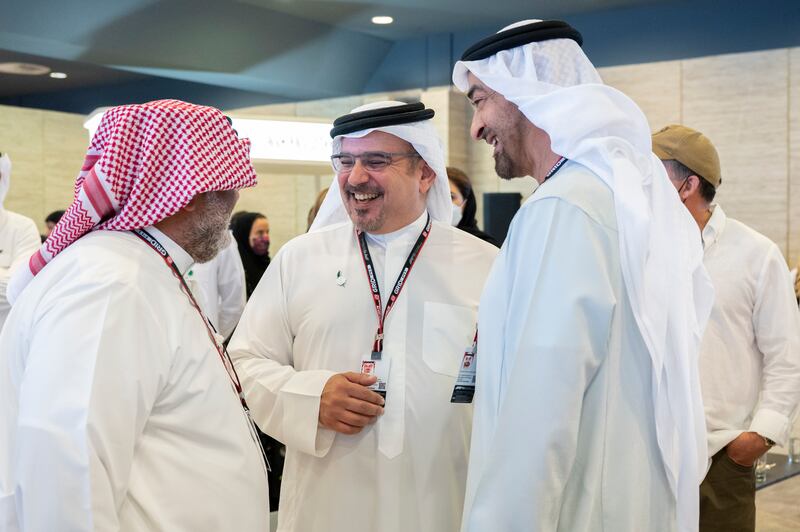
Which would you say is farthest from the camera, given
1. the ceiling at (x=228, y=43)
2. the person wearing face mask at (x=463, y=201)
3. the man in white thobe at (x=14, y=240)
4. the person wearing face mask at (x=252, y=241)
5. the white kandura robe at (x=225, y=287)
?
the ceiling at (x=228, y=43)

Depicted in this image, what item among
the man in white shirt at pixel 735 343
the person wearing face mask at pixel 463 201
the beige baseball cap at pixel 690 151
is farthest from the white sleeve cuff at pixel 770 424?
the person wearing face mask at pixel 463 201

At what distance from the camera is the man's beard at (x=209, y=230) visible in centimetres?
185

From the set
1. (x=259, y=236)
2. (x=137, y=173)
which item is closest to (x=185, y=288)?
(x=137, y=173)

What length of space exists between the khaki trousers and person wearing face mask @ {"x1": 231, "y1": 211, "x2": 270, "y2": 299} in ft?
13.8

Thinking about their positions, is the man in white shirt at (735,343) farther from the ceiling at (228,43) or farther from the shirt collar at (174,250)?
the ceiling at (228,43)

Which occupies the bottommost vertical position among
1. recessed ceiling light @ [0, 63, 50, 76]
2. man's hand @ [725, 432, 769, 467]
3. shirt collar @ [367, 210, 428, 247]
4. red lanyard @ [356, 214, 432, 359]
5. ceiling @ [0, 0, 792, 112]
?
man's hand @ [725, 432, 769, 467]

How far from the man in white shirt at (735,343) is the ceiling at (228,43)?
18.9 ft

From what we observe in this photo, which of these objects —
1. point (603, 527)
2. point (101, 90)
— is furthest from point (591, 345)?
point (101, 90)

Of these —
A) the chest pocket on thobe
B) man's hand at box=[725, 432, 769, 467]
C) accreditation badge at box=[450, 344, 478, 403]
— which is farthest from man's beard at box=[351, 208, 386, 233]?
man's hand at box=[725, 432, 769, 467]

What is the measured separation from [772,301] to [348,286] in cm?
148

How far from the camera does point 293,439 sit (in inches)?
90.2

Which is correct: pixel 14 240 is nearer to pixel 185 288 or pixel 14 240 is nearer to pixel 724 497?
pixel 185 288

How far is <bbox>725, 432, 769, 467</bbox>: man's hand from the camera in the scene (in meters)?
2.88

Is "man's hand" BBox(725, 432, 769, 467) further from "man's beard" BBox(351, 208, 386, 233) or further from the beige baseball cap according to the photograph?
"man's beard" BBox(351, 208, 386, 233)
